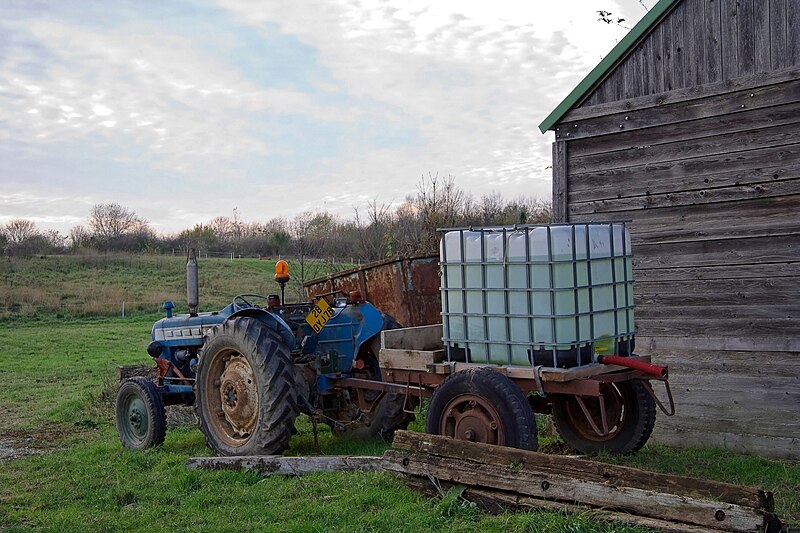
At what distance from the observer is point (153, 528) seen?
5504mm

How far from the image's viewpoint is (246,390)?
766cm

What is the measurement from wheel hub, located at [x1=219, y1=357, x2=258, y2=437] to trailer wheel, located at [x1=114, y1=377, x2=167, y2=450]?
967mm

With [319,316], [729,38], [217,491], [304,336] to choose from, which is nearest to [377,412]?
[304,336]

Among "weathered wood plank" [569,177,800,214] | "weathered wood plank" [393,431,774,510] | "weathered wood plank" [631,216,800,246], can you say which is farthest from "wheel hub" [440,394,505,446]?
"weathered wood plank" [569,177,800,214]

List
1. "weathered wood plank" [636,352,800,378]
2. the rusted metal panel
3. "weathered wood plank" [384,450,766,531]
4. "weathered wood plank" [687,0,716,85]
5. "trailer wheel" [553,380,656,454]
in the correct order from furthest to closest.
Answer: the rusted metal panel
"weathered wood plank" [687,0,716,85]
"weathered wood plank" [636,352,800,378]
"trailer wheel" [553,380,656,454]
"weathered wood plank" [384,450,766,531]

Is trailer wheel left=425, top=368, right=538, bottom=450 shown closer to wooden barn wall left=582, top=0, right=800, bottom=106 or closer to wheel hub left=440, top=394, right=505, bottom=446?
wheel hub left=440, top=394, right=505, bottom=446

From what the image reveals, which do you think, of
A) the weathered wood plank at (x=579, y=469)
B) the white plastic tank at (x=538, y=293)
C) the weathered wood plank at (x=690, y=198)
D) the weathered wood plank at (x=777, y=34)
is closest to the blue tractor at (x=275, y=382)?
the white plastic tank at (x=538, y=293)

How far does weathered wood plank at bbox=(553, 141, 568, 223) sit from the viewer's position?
29.9ft

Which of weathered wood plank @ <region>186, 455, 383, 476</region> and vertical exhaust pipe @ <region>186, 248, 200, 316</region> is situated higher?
vertical exhaust pipe @ <region>186, 248, 200, 316</region>

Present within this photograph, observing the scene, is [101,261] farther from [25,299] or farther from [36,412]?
[36,412]

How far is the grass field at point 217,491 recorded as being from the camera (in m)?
5.21

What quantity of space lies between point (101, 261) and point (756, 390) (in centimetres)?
4412

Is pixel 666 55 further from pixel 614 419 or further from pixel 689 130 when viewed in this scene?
pixel 614 419

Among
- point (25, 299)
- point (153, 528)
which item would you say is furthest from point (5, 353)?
point (153, 528)
